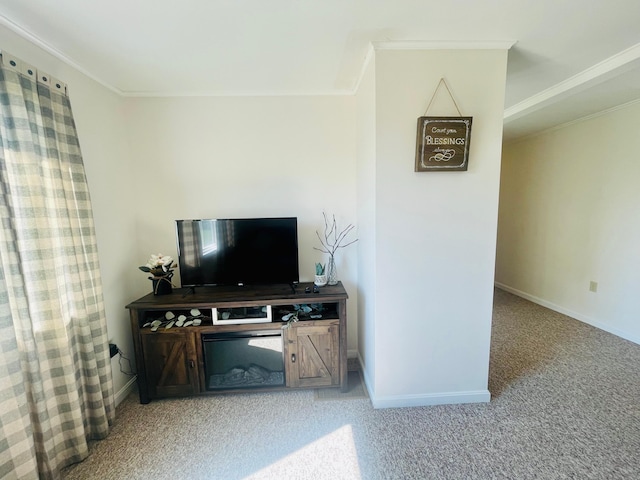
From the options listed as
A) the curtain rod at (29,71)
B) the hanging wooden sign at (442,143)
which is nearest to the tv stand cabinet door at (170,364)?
the curtain rod at (29,71)

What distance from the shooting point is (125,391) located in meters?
2.10

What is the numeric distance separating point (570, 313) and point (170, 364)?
4.59 meters

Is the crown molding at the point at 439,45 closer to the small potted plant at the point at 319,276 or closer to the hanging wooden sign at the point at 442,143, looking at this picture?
the hanging wooden sign at the point at 442,143

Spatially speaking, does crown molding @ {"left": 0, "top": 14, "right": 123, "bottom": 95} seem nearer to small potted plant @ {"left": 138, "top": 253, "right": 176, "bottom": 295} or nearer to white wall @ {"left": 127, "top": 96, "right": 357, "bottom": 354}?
white wall @ {"left": 127, "top": 96, "right": 357, "bottom": 354}

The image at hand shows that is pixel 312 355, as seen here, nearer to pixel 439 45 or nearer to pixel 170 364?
pixel 170 364

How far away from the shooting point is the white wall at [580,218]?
2.75 m

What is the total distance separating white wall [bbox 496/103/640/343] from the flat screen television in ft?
11.6

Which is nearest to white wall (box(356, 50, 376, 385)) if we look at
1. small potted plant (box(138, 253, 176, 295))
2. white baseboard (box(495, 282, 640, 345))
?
small potted plant (box(138, 253, 176, 295))

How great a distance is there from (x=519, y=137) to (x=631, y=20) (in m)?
2.70

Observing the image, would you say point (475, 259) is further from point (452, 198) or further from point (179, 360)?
point (179, 360)

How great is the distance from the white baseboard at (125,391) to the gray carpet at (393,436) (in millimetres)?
77

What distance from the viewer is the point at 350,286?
250 cm

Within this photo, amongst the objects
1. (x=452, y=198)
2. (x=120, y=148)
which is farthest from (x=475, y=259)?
(x=120, y=148)

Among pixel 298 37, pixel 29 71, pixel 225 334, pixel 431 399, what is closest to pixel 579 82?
pixel 298 37
